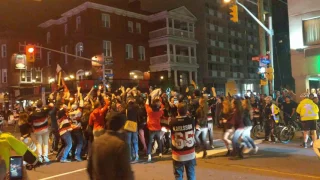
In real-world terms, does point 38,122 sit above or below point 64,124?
above

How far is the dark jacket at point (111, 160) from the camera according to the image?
3951mm

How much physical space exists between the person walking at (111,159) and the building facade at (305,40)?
1617 centimetres

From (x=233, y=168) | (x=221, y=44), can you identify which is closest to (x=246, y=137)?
(x=233, y=168)

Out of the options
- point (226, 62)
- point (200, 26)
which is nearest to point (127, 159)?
point (200, 26)

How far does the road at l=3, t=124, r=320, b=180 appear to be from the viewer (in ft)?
26.8

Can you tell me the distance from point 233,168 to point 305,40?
12173mm

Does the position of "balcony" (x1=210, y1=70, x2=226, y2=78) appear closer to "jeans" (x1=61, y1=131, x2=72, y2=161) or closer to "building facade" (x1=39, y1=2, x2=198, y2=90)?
"building facade" (x1=39, y1=2, x2=198, y2=90)

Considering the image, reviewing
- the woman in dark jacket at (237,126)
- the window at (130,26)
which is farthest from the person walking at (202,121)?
the window at (130,26)

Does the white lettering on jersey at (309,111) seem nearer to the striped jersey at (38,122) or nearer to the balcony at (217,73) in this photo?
the striped jersey at (38,122)

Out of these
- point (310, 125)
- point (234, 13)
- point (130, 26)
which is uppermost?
point (130, 26)

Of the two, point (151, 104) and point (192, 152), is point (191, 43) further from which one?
point (192, 152)

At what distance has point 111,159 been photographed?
397 centimetres

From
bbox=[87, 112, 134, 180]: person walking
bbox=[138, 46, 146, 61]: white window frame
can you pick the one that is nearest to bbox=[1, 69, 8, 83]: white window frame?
bbox=[138, 46, 146, 61]: white window frame

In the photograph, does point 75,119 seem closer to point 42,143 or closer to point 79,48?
point 42,143
